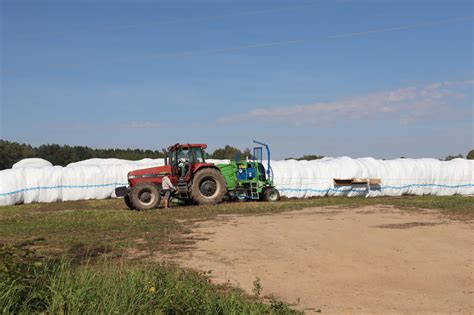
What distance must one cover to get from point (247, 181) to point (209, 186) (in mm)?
2332

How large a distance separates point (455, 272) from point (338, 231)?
13.9ft

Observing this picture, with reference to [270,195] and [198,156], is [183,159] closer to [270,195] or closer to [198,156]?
[198,156]

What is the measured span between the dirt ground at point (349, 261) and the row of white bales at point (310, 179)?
1045 cm

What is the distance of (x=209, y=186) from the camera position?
20.3 meters

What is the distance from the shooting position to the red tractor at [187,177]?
785 inches

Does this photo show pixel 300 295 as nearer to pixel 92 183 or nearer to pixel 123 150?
pixel 92 183

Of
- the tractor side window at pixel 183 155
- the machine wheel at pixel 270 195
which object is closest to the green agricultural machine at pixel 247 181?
the machine wheel at pixel 270 195

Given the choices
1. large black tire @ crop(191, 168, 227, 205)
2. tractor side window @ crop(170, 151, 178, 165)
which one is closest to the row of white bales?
large black tire @ crop(191, 168, 227, 205)

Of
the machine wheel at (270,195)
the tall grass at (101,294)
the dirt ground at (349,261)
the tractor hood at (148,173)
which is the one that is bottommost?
the dirt ground at (349,261)

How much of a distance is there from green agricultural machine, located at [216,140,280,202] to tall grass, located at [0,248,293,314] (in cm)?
1563

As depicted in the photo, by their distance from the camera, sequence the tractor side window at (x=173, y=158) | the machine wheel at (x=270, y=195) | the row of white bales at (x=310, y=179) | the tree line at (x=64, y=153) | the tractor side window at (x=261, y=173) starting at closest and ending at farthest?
the tractor side window at (x=173, y=158)
the machine wheel at (x=270, y=195)
the tractor side window at (x=261, y=173)
the row of white bales at (x=310, y=179)
the tree line at (x=64, y=153)

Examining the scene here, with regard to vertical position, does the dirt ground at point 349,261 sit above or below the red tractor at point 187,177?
below

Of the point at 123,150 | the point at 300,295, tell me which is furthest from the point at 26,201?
the point at 123,150

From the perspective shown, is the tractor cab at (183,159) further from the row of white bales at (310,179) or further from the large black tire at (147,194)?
the row of white bales at (310,179)
